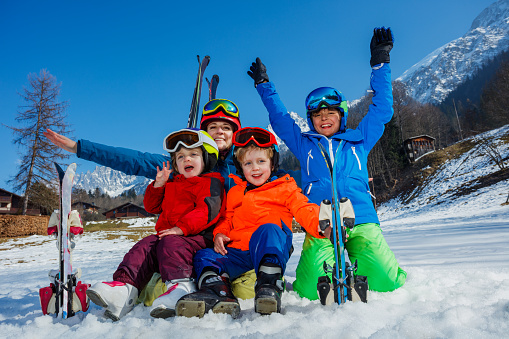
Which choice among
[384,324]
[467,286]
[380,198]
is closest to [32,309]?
[384,324]

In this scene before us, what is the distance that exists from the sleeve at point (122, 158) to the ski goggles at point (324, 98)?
176cm

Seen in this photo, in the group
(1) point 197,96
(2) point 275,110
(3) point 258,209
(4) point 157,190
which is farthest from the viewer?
(1) point 197,96

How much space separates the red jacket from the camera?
2.47 metres

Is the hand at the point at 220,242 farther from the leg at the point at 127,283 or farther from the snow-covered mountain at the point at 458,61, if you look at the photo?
the snow-covered mountain at the point at 458,61

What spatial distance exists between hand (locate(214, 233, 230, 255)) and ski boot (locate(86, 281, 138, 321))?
27.9 inches

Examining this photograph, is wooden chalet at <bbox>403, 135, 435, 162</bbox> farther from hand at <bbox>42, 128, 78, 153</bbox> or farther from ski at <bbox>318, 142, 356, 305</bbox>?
hand at <bbox>42, 128, 78, 153</bbox>

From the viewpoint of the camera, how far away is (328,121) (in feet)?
10.0

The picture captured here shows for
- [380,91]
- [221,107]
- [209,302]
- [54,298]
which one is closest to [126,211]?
[221,107]

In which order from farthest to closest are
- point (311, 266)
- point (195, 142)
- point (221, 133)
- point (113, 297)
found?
point (221, 133), point (195, 142), point (311, 266), point (113, 297)

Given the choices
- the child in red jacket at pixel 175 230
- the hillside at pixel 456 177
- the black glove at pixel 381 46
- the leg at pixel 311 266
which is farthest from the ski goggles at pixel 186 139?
the hillside at pixel 456 177

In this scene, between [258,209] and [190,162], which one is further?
[190,162]

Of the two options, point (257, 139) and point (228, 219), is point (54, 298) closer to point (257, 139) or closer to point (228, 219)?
point (228, 219)

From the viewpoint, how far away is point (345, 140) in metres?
2.89

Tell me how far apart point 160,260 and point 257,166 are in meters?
1.17
